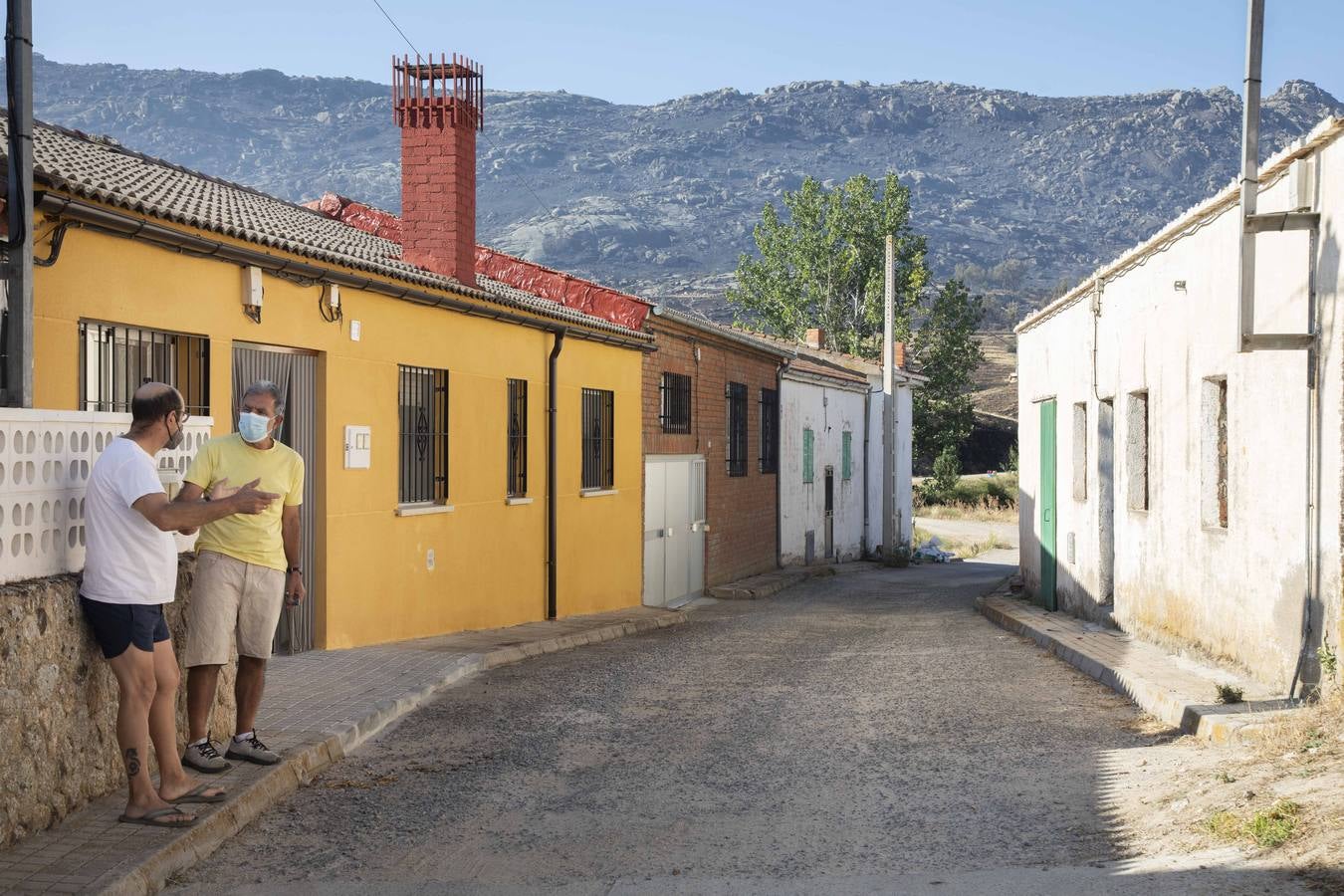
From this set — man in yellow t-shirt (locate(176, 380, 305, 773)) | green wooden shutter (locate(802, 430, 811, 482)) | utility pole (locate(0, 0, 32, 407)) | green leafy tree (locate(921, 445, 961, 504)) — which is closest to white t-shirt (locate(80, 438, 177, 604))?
man in yellow t-shirt (locate(176, 380, 305, 773))

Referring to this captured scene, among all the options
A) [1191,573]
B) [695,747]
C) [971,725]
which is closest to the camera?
[695,747]

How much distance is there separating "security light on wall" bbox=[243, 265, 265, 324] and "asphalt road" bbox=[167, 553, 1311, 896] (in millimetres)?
3335

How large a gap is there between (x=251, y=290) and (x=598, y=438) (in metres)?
8.48

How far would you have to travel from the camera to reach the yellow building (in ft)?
29.5

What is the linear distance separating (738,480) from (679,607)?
14.6 feet

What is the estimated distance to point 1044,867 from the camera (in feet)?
18.0

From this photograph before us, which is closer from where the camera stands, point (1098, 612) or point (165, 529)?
point (165, 529)

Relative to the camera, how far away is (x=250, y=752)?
6.89 meters

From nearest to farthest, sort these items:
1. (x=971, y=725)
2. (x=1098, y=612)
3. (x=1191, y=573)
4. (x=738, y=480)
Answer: (x=971, y=725)
(x=1191, y=573)
(x=1098, y=612)
(x=738, y=480)

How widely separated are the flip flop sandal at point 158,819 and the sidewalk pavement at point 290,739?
31 millimetres

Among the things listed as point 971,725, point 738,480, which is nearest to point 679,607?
point 738,480

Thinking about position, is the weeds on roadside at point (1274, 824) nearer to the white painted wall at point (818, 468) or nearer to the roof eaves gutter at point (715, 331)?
the roof eaves gutter at point (715, 331)

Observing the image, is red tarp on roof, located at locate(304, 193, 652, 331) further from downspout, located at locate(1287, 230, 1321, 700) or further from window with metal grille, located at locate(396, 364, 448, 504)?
downspout, located at locate(1287, 230, 1321, 700)

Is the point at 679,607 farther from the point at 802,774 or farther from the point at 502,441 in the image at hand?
the point at 802,774
